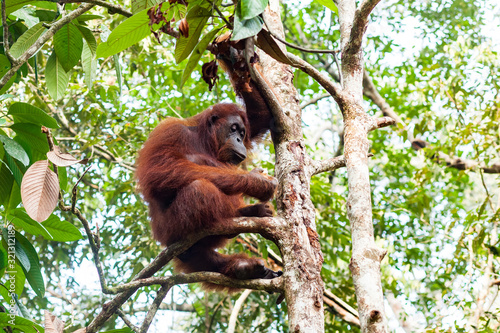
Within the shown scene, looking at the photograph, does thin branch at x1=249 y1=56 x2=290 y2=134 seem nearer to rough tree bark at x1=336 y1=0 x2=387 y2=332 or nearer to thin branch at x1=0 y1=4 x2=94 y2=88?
rough tree bark at x1=336 y1=0 x2=387 y2=332

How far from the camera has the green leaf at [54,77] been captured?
9.24 ft

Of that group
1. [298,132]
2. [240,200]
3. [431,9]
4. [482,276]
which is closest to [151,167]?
[240,200]

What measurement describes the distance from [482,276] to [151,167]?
162 inches

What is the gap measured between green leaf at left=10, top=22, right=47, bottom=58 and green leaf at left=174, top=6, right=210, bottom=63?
0.74 metres

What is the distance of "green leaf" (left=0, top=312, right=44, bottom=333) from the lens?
2.08 m

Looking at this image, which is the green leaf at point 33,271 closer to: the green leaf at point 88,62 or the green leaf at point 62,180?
the green leaf at point 62,180

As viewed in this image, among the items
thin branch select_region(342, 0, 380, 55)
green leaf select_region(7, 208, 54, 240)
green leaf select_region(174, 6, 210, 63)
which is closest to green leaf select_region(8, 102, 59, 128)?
green leaf select_region(7, 208, 54, 240)

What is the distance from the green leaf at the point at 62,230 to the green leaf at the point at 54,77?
777 mm

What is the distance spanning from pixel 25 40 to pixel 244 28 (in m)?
1.28

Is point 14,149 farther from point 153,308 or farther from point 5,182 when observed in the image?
point 153,308

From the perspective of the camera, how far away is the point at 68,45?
2.69 metres

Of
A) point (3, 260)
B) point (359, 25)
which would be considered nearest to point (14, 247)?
point (3, 260)

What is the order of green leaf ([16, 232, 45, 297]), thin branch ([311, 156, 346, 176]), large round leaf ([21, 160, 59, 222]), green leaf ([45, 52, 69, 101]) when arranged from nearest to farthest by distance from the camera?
large round leaf ([21, 160, 59, 222])
green leaf ([16, 232, 45, 297])
green leaf ([45, 52, 69, 101])
thin branch ([311, 156, 346, 176])

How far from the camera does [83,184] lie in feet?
22.5
